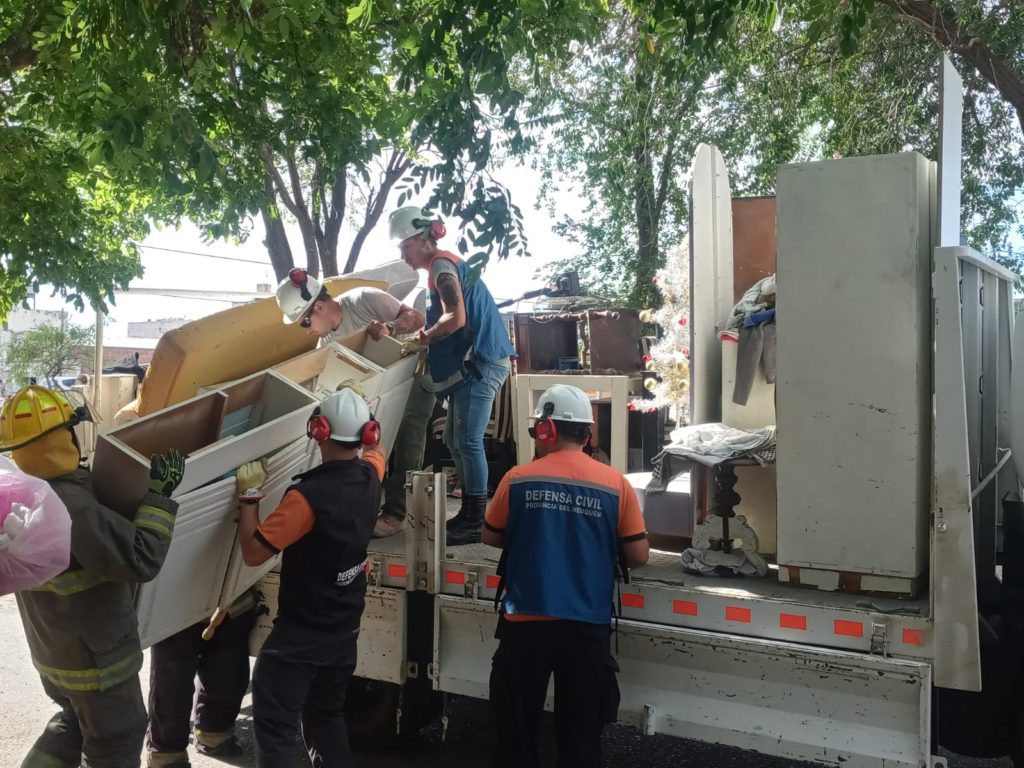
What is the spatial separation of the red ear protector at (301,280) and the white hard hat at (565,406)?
1773mm

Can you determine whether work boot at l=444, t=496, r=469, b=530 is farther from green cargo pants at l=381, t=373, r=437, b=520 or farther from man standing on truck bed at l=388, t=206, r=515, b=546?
green cargo pants at l=381, t=373, r=437, b=520

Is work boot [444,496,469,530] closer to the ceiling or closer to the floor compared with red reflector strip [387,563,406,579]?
closer to the ceiling

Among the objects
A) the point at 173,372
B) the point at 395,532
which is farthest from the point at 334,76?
the point at 395,532

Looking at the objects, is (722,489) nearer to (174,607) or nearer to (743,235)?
(743,235)

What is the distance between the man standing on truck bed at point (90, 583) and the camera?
2.97 meters

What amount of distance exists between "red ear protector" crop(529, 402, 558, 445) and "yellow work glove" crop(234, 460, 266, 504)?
1.08 m

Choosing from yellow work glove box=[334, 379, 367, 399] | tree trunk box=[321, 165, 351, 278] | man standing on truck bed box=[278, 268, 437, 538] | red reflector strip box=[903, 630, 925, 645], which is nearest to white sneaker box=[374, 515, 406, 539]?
man standing on truck bed box=[278, 268, 437, 538]

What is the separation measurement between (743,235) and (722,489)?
184 centimetres

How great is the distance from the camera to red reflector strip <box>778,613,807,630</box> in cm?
301

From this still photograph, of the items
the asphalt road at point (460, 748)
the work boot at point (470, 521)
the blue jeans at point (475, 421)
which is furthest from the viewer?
the blue jeans at point (475, 421)

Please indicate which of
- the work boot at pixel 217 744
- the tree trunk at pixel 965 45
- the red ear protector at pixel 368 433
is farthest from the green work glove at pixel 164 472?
the tree trunk at pixel 965 45

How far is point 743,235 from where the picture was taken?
490 cm

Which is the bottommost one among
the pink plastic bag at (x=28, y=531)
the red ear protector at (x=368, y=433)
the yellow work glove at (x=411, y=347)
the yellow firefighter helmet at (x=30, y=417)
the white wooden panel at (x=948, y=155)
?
the pink plastic bag at (x=28, y=531)

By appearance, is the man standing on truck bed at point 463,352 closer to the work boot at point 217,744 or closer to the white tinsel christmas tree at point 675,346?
the work boot at point 217,744
